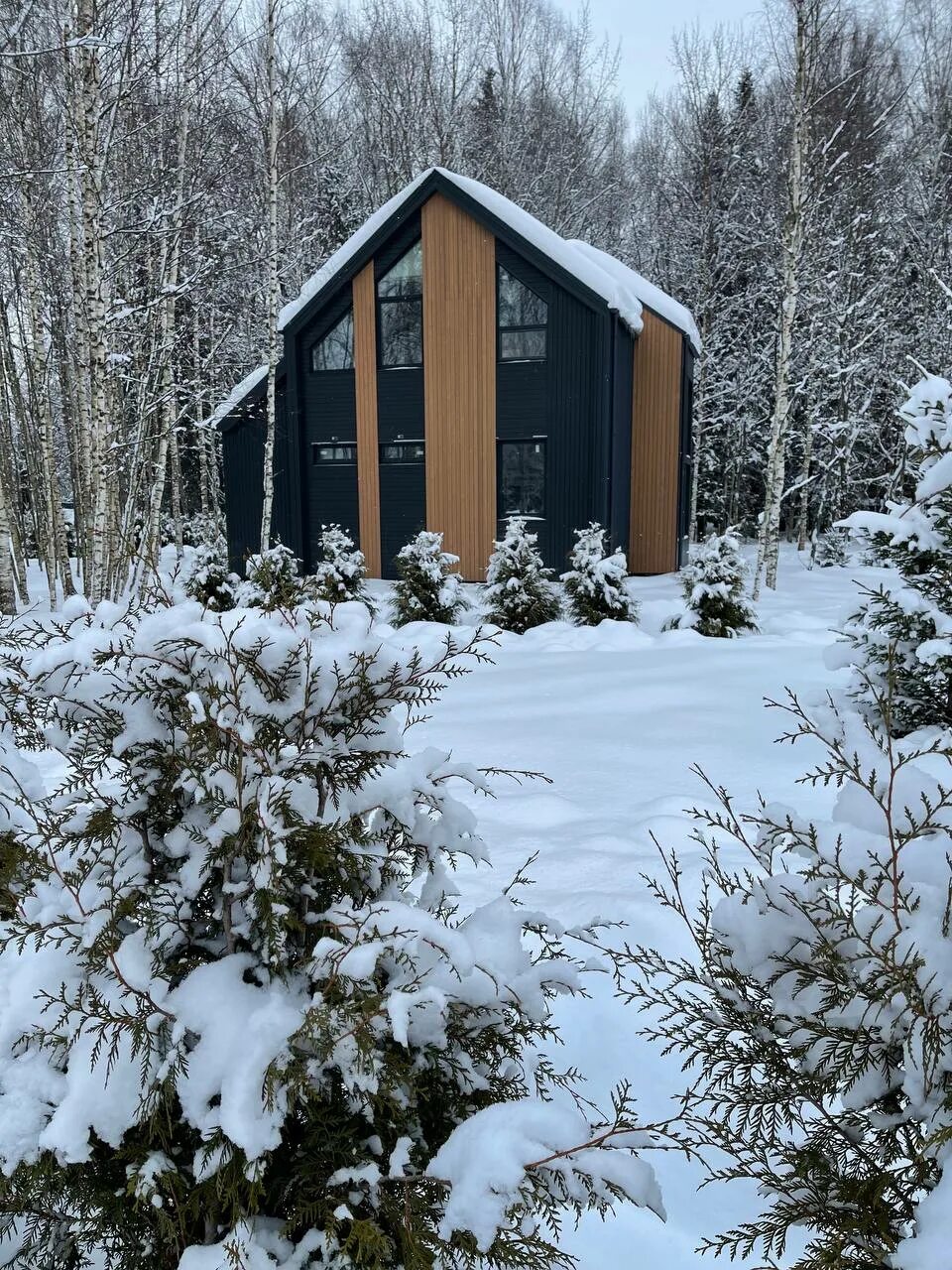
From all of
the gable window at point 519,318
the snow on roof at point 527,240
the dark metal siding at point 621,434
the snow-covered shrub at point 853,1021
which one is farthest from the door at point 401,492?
the snow-covered shrub at point 853,1021

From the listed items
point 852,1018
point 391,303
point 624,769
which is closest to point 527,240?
point 391,303

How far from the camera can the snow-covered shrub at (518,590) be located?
1011 centimetres

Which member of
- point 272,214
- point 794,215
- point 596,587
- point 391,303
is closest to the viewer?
point 596,587

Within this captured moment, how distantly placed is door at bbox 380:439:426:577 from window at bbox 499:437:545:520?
1.58 m

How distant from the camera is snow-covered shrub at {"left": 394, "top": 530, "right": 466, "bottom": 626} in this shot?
34.5ft

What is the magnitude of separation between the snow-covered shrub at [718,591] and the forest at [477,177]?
3506 mm

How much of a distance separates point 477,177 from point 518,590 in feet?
60.4

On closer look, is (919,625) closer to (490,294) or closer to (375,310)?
(490,294)

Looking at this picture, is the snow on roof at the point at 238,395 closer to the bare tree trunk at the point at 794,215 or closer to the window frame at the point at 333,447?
the window frame at the point at 333,447

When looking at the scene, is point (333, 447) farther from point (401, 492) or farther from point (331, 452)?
point (401, 492)

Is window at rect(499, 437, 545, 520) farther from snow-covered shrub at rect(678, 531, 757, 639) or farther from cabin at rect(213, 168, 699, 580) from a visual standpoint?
snow-covered shrub at rect(678, 531, 757, 639)

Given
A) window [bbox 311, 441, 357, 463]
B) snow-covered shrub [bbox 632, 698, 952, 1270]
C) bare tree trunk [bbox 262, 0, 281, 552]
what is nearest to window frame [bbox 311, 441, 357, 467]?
window [bbox 311, 441, 357, 463]

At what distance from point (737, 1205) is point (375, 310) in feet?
49.7

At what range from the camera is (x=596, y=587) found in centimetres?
1006
